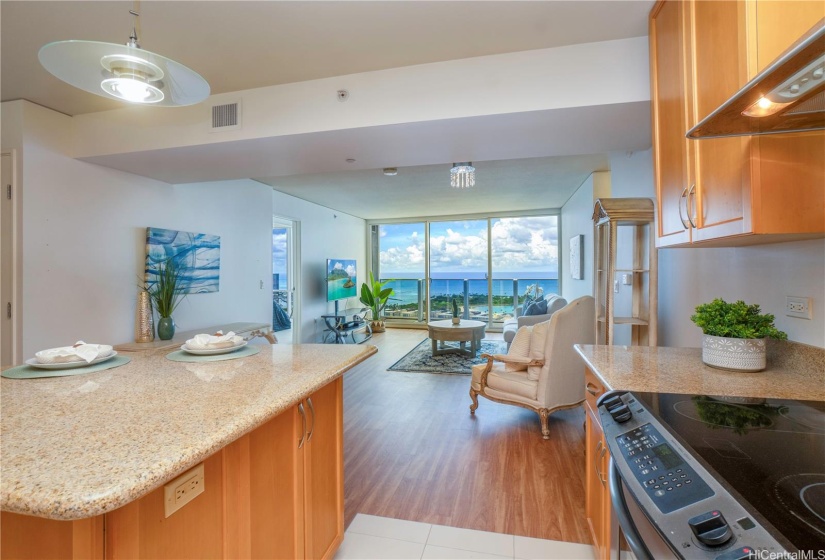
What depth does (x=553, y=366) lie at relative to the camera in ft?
9.88

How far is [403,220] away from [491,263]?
7.04 feet

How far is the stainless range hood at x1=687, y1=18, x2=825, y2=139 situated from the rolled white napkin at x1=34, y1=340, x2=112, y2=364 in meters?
2.15

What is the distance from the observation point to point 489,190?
227 inches

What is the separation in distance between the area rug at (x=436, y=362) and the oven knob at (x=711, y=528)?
13.4 ft

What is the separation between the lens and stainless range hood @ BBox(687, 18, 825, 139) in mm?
666

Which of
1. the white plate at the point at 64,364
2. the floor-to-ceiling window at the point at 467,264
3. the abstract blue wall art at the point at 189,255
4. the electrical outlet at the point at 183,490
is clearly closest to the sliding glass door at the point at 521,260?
the floor-to-ceiling window at the point at 467,264

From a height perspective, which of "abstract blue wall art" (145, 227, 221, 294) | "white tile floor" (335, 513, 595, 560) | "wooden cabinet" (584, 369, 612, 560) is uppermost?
"abstract blue wall art" (145, 227, 221, 294)

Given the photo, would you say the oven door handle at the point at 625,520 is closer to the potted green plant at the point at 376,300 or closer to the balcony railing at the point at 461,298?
the potted green plant at the point at 376,300

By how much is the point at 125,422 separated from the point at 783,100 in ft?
5.56

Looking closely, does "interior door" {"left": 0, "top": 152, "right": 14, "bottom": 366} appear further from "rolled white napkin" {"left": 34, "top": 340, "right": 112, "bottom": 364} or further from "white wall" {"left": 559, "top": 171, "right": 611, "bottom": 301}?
"white wall" {"left": 559, "top": 171, "right": 611, "bottom": 301}

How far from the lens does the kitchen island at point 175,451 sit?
679 millimetres

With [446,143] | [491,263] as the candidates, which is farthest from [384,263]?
[446,143]

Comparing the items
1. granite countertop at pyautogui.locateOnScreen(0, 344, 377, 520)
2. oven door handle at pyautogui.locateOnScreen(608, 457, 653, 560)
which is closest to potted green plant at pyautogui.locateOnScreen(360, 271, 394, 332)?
granite countertop at pyautogui.locateOnScreen(0, 344, 377, 520)

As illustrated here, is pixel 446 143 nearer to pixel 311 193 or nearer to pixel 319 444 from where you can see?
pixel 319 444
